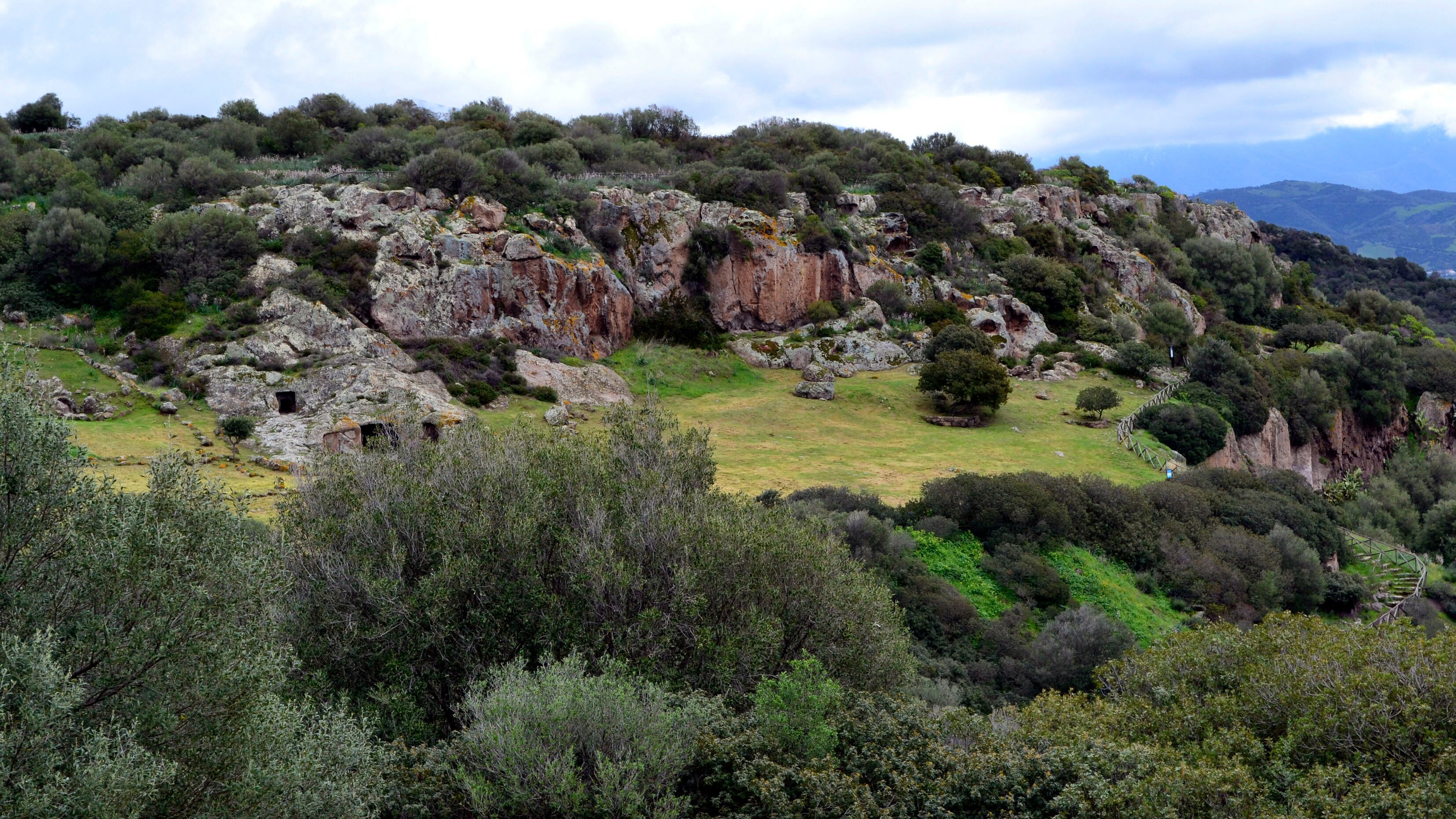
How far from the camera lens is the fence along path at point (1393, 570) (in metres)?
21.6

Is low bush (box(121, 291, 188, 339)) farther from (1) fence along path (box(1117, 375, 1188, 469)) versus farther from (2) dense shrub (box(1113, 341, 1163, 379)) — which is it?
(2) dense shrub (box(1113, 341, 1163, 379))

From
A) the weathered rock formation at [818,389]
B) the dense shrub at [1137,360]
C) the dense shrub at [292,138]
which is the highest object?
the dense shrub at [292,138]

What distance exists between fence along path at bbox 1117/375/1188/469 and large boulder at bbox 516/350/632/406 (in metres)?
16.1

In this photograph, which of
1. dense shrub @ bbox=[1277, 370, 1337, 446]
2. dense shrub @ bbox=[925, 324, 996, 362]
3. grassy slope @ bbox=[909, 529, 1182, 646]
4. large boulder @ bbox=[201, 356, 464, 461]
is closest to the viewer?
grassy slope @ bbox=[909, 529, 1182, 646]

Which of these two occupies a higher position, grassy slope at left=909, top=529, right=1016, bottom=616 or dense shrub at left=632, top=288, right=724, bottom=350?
dense shrub at left=632, top=288, right=724, bottom=350

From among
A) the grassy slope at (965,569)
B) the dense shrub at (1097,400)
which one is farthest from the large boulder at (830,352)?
the grassy slope at (965,569)

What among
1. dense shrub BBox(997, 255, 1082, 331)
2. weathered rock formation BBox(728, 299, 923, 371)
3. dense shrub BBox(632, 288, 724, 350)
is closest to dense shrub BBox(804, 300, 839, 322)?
weathered rock formation BBox(728, 299, 923, 371)

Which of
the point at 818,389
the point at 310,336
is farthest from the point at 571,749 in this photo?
the point at 818,389

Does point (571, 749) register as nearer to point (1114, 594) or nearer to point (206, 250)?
point (1114, 594)

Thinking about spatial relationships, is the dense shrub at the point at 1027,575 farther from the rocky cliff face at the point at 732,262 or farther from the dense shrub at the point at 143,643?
the rocky cliff face at the point at 732,262

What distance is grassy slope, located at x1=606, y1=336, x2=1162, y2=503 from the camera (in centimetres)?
2381

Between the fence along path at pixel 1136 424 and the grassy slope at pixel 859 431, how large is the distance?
33cm

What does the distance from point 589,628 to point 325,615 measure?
9.43ft

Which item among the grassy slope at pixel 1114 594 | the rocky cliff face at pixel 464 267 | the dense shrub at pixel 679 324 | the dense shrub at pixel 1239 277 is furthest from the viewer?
the dense shrub at pixel 1239 277
